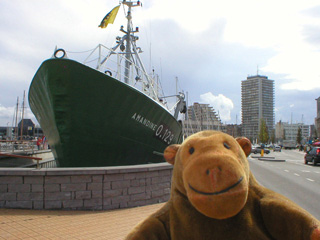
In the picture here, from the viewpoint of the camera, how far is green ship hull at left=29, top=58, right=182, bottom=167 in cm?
827

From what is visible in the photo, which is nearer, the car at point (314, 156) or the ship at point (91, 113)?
the ship at point (91, 113)

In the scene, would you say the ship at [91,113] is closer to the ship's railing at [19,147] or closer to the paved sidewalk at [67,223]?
the paved sidewalk at [67,223]

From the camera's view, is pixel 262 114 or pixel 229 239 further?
pixel 262 114

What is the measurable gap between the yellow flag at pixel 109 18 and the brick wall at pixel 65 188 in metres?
8.16

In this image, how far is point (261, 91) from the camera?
546 ft

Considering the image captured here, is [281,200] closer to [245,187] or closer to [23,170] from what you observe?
[245,187]

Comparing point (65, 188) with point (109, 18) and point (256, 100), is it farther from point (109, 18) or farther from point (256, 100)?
point (256, 100)

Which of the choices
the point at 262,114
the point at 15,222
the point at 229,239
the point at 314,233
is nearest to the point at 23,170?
the point at 15,222

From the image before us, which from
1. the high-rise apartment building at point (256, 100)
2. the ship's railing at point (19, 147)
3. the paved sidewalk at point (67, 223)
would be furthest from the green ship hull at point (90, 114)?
the high-rise apartment building at point (256, 100)

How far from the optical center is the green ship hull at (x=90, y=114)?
27.1 feet

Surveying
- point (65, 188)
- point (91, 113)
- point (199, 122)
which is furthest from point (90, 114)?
point (199, 122)

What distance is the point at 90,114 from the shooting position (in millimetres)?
8445

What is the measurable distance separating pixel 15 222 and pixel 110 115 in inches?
167

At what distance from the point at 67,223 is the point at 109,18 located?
31.9 ft
